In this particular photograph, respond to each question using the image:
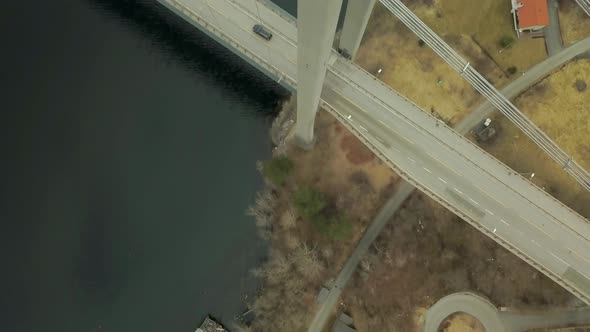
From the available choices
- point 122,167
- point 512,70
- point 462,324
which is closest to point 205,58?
point 122,167

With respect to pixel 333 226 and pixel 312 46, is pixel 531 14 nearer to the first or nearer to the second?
pixel 312 46

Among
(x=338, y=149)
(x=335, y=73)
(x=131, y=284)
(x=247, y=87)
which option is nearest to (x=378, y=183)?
(x=338, y=149)

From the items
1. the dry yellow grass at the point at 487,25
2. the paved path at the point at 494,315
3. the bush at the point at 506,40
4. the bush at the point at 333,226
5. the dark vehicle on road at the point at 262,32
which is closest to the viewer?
the paved path at the point at 494,315

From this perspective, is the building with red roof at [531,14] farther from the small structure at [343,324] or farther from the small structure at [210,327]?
the small structure at [210,327]

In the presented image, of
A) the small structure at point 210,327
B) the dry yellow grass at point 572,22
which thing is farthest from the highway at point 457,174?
the small structure at point 210,327

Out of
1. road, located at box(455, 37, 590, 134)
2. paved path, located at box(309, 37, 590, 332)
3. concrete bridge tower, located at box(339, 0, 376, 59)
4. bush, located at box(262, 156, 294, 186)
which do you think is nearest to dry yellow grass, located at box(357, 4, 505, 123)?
road, located at box(455, 37, 590, 134)

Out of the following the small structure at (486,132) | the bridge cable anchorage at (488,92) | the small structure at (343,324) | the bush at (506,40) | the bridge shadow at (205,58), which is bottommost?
the small structure at (343,324)
